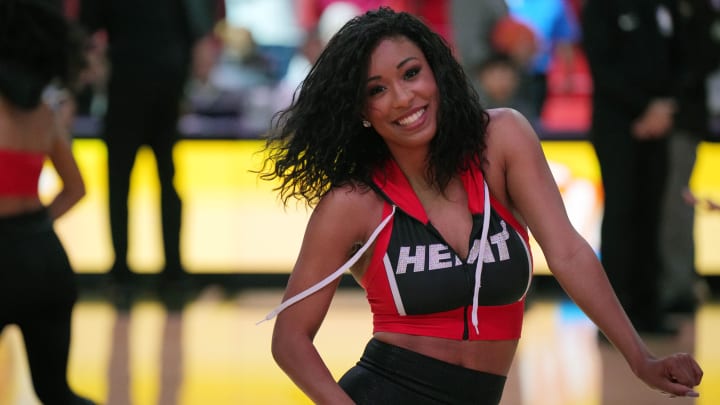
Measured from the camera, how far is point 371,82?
2562 millimetres

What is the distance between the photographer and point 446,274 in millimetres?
2506

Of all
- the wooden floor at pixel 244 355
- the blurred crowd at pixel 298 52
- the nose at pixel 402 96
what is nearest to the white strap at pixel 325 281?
the nose at pixel 402 96

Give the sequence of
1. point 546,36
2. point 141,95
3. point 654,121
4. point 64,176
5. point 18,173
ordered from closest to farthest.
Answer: point 18,173, point 64,176, point 654,121, point 141,95, point 546,36

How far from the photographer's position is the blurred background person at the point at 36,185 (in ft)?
10.7

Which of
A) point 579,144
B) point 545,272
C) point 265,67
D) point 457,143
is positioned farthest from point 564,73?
point 457,143

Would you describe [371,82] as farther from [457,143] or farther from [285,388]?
[285,388]

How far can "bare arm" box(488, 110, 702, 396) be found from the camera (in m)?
2.48

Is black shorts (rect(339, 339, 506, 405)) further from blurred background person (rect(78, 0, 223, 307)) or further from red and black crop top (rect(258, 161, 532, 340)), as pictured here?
blurred background person (rect(78, 0, 223, 307))

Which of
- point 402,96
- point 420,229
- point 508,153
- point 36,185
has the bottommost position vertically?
point 36,185

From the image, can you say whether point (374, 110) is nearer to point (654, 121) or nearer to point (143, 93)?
point (654, 121)

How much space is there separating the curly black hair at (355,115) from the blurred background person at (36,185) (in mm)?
939

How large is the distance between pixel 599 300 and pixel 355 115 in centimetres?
62

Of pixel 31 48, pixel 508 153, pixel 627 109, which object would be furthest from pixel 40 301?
pixel 627 109

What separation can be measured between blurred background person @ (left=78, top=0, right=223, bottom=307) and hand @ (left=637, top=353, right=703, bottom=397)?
14.4 feet
